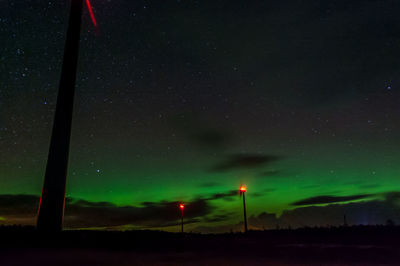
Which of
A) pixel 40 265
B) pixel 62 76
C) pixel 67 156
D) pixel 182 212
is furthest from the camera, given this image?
pixel 182 212

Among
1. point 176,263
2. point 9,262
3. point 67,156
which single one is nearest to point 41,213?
point 67,156

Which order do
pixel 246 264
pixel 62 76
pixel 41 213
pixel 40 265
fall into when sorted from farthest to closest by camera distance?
pixel 62 76 → pixel 41 213 → pixel 246 264 → pixel 40 265

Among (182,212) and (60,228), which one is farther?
(182,212)

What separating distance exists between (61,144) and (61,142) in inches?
5.0

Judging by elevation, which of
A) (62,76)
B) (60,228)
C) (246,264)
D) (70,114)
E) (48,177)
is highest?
(62,76)

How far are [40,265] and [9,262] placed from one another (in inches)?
46.7

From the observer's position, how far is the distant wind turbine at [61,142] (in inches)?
701

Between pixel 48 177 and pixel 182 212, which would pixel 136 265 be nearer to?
pixel 48 177

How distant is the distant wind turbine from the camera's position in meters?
17.8

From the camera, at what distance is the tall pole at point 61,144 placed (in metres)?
17.8

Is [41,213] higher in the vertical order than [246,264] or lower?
higher

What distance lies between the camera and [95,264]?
31.2 feet

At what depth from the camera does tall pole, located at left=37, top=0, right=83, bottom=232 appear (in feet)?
58.4

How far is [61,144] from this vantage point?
63.5 ft
